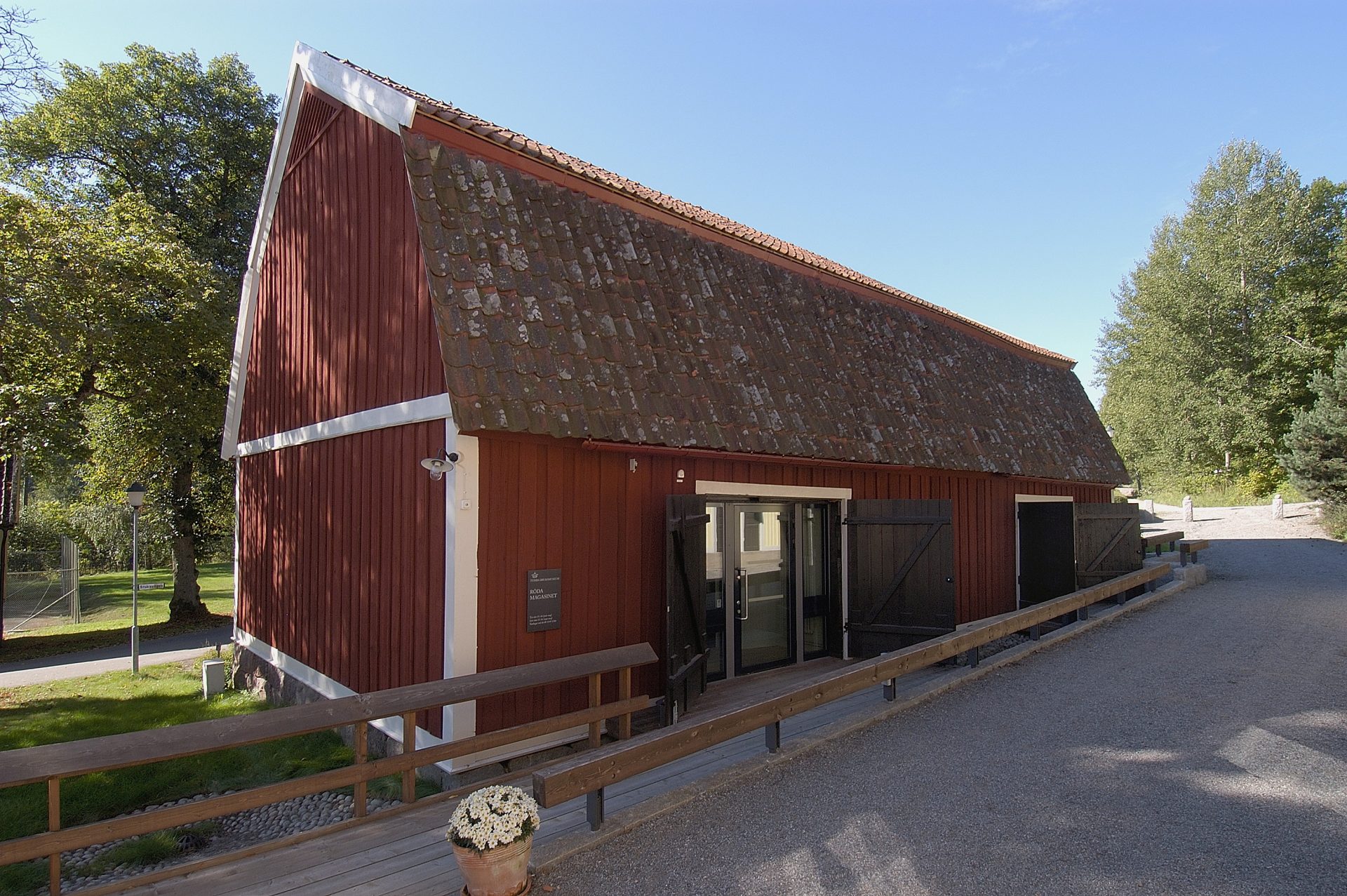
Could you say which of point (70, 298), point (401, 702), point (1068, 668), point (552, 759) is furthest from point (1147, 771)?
point (70, 298)

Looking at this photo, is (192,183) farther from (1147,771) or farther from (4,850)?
(1147,771)

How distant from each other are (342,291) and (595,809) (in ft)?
19.8

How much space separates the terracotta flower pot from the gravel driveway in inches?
11.1

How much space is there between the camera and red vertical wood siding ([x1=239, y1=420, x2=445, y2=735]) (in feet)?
20.1

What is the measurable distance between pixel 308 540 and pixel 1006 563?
10.7 m

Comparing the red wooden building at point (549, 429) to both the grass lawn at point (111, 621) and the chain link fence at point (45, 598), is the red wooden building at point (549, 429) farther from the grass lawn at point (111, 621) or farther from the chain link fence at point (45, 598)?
the chain link fence at point (45, 598)

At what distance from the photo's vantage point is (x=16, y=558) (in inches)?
1060

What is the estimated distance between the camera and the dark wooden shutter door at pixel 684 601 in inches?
257

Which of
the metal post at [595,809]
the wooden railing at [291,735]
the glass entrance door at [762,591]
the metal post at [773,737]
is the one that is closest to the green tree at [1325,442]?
the glass entrance door at [762,591]

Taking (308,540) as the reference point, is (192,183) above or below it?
above

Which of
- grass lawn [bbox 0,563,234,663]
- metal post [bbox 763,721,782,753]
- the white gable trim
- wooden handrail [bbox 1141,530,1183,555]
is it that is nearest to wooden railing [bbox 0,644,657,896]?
metal post [bbox 763,721,782,753]

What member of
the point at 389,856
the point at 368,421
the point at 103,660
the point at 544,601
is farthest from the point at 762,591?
the point at 103,660

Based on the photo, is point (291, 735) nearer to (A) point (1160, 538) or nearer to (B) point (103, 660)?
(B) point (103, 660)

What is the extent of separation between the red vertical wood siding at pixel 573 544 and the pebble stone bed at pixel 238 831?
1470mm
